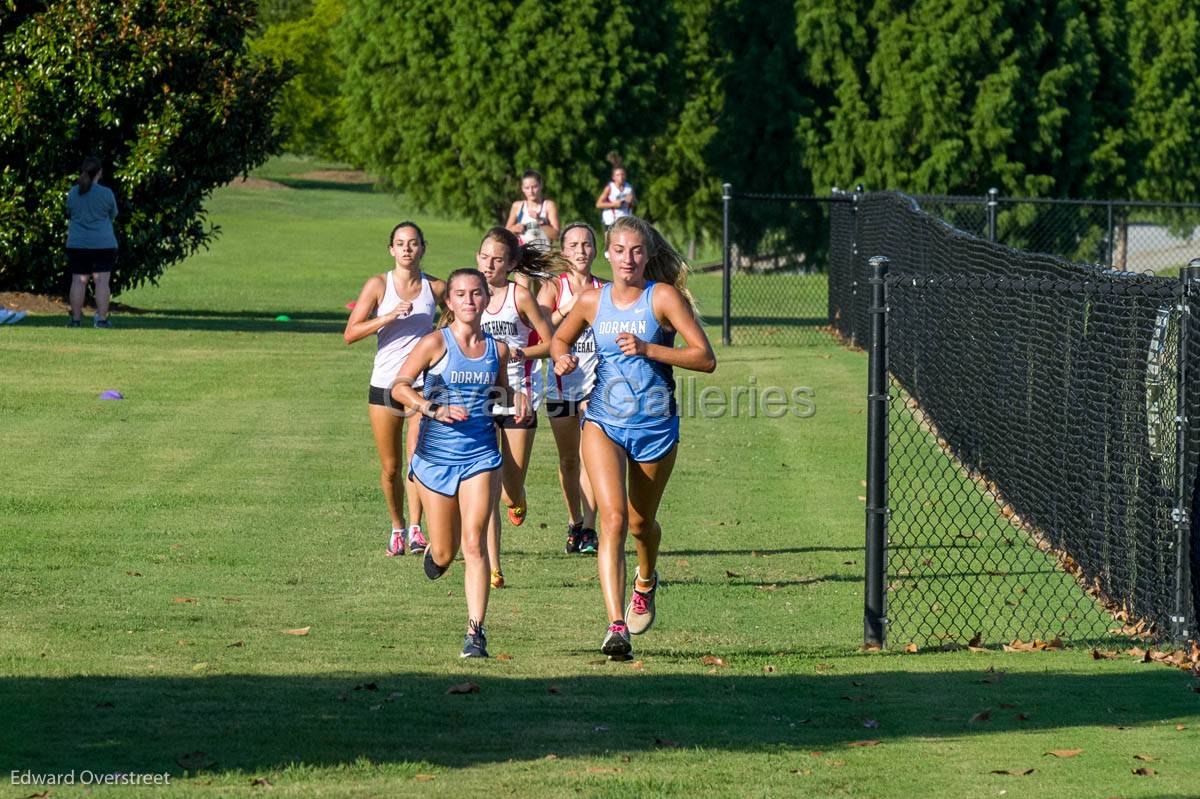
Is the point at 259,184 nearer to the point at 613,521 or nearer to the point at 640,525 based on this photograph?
the point at 640,525

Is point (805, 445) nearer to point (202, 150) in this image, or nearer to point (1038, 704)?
point (1038, 704)

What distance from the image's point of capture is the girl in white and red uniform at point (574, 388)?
10930 millimetres

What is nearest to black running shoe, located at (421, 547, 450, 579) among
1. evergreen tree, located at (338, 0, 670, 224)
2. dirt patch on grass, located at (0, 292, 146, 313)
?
dirt patch on grass, located at (0, 292, 146, 313)

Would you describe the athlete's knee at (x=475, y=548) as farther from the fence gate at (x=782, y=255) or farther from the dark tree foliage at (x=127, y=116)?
the fence gate at (x=782, y=255)

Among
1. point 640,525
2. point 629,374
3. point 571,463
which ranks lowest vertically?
point 571,463

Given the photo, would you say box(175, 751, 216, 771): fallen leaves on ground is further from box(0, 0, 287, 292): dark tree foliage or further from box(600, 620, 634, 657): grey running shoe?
box(0, 0, 287, 292): dark tree foliage

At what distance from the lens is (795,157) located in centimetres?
3847

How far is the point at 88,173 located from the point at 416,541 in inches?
510

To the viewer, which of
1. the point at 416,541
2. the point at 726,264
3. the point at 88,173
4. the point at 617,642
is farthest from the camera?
the point at 726,264

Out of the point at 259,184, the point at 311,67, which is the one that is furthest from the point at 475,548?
the point at 259,184

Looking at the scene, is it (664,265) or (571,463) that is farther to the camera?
(571,463)

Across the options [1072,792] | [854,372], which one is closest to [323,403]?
[854,372]

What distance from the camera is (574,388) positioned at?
11.4 meters

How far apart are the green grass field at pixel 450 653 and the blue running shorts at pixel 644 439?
95 centimetres
